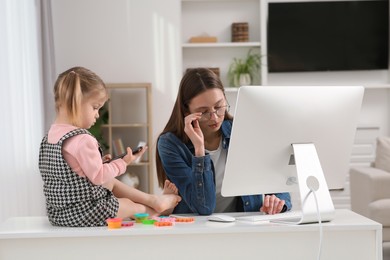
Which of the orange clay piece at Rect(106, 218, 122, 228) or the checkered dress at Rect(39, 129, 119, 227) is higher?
the checkered dress at Rect(39, 129, 119, 227)

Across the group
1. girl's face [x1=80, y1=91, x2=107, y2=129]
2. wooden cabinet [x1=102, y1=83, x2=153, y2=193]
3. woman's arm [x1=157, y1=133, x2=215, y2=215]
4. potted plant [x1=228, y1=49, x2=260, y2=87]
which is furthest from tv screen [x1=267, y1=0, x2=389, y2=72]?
girl's face [x1=80, y1=91, x2=107, y2=129]

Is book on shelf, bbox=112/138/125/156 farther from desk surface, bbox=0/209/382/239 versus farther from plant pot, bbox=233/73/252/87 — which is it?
desk surface, bbox=0/209/382/239

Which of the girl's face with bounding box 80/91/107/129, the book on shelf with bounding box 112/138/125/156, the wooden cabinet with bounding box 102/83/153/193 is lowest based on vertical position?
the book on shelf with bounding box 112/138/125/156

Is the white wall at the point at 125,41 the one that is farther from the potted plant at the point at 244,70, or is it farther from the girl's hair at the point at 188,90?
the girl's hair at the point at 188,90

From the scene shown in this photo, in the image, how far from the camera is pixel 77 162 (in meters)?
2.16

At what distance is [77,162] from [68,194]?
0.33ft

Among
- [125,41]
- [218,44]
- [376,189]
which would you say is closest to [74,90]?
[376,189]

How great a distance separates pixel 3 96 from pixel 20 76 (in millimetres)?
436

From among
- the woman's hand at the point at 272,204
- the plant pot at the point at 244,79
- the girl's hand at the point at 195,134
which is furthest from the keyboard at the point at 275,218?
the plant pot at the point at 244,79

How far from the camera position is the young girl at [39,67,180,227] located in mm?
2152

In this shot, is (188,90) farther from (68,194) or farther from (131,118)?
(131,118)

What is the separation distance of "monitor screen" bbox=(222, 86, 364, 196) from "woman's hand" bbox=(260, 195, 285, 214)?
12cm

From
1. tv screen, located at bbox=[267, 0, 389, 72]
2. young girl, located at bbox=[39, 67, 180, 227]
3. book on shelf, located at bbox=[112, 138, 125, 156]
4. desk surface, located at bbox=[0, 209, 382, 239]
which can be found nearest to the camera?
desk surface, located at bbox=[0, 209, 382, 239]

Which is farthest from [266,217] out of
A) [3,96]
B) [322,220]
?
[3,96]
